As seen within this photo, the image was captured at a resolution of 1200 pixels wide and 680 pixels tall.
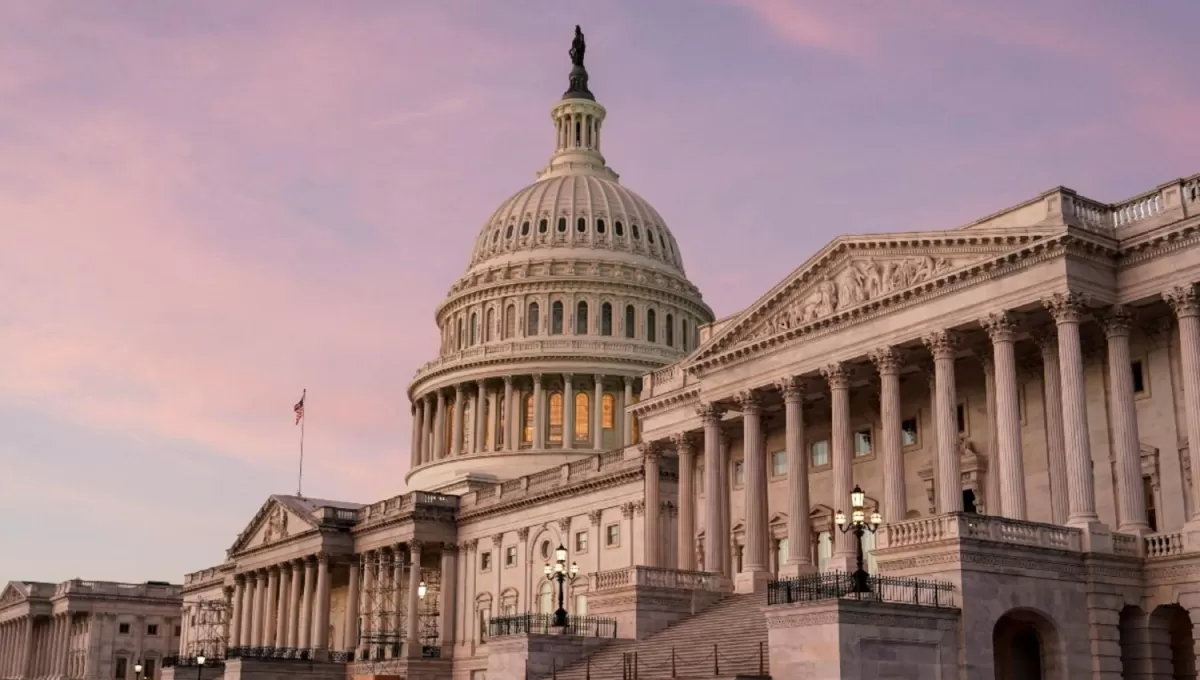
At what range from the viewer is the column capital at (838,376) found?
54.9 metres

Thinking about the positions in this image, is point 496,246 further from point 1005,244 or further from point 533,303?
point 1005,244

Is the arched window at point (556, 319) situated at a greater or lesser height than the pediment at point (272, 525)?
greater

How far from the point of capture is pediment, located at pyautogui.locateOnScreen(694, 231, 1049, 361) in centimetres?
5003

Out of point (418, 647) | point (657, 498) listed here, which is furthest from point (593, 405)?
point (657, 498)

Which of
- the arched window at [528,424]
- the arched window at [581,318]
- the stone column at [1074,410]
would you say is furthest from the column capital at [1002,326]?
the arched window at [581,318]

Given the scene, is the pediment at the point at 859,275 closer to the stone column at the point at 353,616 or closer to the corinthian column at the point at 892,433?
the corinthian column at the point at 892,433

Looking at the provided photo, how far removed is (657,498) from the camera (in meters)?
68.3

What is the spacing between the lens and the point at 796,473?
57125 mm

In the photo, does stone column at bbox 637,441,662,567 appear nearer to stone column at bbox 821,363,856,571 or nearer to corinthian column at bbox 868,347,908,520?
stone column at bbox 821,363,856,571

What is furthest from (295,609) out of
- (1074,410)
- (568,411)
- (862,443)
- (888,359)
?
(1074,410)

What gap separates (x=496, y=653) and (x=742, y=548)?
47.7 ft

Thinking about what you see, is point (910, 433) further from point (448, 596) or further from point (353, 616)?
point (353, 616)

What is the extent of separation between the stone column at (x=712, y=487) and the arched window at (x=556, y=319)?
2362 inches

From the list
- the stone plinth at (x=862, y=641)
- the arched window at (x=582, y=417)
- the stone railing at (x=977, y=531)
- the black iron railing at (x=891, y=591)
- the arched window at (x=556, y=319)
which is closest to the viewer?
the stone plinth at (x=862, y=641)
